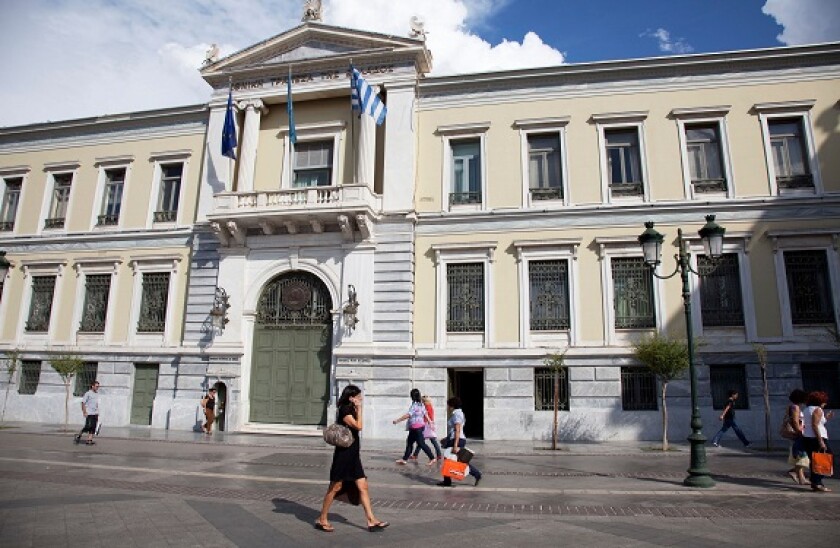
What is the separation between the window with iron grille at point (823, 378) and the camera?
16578 millimetres

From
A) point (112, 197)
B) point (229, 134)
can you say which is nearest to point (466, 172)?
point (229, 134)

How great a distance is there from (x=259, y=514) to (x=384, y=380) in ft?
35.0

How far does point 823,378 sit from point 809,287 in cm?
276

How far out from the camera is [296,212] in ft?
63.2

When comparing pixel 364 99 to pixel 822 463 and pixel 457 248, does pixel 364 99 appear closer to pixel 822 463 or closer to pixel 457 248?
pixel 457 248

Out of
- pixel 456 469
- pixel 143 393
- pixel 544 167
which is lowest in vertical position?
pixel 456 469

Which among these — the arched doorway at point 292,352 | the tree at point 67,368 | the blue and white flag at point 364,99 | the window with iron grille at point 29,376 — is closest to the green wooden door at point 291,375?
the arched doorway at point 292,352

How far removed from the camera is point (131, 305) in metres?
21.6

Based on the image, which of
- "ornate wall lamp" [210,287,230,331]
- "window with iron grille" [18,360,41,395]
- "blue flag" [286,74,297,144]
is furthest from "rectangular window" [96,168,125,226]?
"blue flag" [286,74,297,144]

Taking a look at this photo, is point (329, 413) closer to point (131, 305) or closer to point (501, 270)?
point (501, 270)

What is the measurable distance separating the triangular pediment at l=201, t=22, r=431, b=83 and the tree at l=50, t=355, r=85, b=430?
38.4 feet

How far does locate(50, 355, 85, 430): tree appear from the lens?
19.6 metres

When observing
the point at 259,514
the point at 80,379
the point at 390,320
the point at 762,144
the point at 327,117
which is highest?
the point at 327,117

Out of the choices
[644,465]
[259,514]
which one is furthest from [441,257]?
[259,514]
